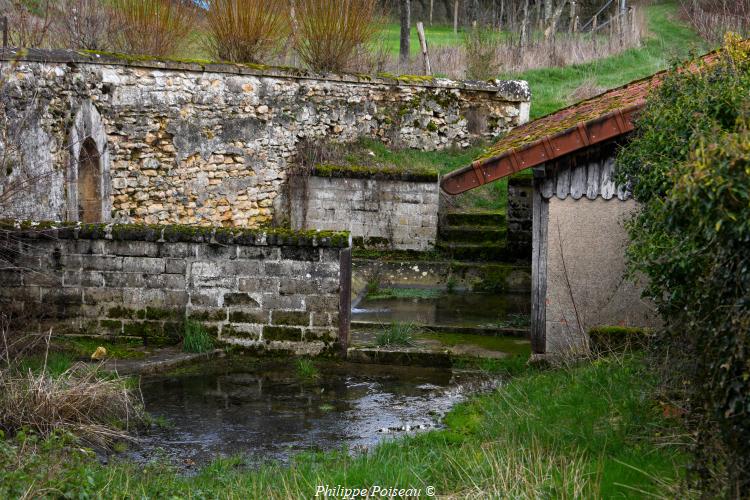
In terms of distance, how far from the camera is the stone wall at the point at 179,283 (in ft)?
31.8

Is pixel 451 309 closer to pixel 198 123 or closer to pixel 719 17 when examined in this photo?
pixel 198 123

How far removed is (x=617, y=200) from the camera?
906cm

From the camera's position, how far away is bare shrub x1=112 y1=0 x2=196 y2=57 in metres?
15.3

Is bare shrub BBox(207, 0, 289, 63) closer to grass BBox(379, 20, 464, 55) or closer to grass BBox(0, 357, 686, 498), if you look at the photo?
grass BBox(0, 357, 686, 498)

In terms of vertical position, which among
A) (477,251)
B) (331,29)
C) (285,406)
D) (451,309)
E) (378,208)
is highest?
(331,29)

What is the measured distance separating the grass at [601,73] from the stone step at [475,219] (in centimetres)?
464

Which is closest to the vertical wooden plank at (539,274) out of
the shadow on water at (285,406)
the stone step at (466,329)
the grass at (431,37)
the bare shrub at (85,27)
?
the shadow on water at (285,406)

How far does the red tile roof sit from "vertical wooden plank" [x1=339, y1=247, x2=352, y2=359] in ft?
4.61

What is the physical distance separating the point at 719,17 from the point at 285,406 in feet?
60.3

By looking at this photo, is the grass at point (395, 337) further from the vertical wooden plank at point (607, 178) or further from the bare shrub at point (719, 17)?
the bare shrub at point (719, 17)

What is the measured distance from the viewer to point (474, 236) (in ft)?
50.9

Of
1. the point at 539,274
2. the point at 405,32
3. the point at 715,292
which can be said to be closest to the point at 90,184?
the point at 539,274

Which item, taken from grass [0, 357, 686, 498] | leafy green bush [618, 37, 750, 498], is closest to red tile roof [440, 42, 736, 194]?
grass [0, 357, 686, 498]

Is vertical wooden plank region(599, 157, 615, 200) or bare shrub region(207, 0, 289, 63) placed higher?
bare shrub region(207, 0, 289, 63)
